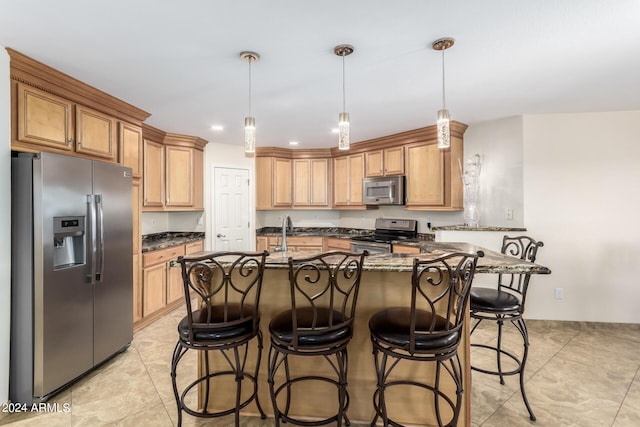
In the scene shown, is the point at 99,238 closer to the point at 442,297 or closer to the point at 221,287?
the point at 221,287

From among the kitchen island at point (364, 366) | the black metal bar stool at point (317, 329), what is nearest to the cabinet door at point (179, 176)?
the kitchen island at point (364, 366)

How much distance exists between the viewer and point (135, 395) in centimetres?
232

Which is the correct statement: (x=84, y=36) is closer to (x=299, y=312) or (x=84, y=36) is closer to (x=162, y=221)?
(x=299, y=312)

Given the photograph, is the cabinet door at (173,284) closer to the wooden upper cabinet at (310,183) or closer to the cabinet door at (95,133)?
the cabinet door at (95,133)

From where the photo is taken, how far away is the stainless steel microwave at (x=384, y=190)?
4.46m

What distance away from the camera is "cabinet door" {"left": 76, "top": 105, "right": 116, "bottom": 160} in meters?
2.67

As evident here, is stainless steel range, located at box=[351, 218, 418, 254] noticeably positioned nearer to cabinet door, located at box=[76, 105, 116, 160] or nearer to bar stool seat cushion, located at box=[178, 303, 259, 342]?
bar stool seat cushion, located at box=[178, 303, 259, 342]

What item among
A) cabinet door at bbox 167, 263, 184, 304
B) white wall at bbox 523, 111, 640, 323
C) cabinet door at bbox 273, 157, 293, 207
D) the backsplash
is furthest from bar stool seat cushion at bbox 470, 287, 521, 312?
the backsplash

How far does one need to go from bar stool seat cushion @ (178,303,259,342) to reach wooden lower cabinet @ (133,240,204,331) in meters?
1.58

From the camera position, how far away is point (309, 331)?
1637mm

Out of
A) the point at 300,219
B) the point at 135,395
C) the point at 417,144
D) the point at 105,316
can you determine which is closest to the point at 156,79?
the point at 105,316

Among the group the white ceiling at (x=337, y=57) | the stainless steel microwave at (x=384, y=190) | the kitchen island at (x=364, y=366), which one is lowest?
the kitchen island at (x=364, y=366)

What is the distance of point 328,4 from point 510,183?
3008 millimetres

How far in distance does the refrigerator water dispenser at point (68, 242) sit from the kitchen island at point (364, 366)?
4.40ft
